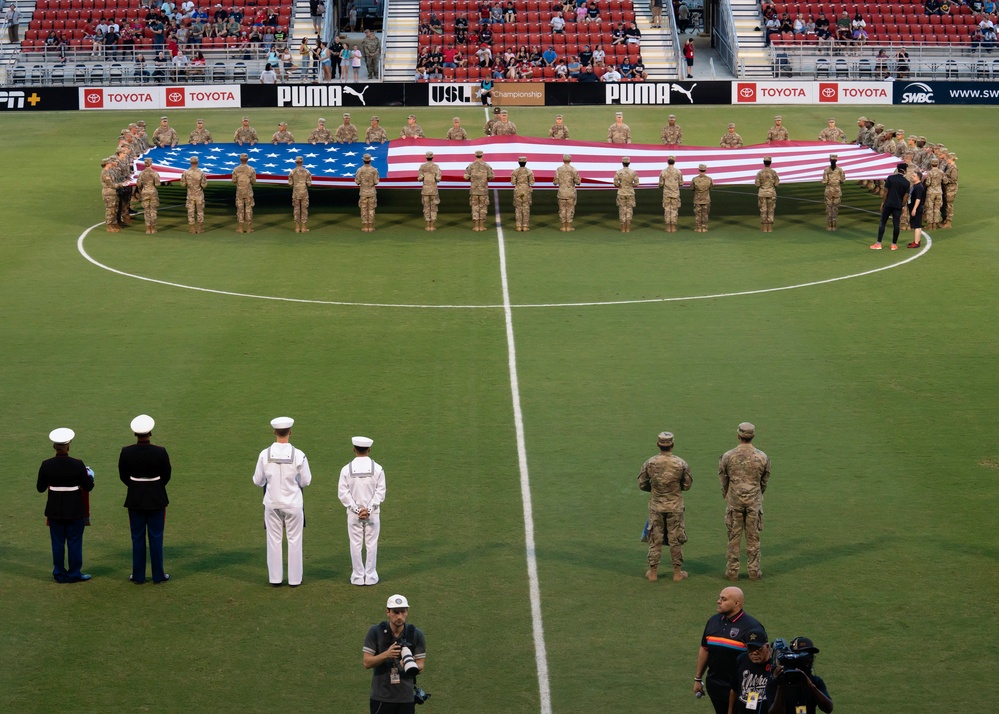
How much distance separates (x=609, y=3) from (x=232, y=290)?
3414 cm

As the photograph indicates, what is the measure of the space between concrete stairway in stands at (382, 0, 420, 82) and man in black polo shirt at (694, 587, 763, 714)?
143 feet

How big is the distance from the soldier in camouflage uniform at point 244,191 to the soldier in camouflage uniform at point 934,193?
14.2m

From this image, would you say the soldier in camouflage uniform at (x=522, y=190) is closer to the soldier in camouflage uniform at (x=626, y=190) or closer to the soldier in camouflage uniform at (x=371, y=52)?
the soldier in camouflage uniform at (x=626, y=190)

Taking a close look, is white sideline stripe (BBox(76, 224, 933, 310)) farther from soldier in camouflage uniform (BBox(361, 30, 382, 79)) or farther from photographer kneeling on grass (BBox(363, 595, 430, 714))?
soldier in camouflage uniform (BBox(361, 30, 382, 79))

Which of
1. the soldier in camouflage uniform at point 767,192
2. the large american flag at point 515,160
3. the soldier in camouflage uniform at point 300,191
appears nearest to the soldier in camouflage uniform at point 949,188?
the large american flag at point 515,160

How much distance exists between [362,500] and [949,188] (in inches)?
806

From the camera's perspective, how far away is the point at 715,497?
15.3m

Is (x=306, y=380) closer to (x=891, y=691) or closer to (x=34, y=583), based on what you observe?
(x=34, y=583)

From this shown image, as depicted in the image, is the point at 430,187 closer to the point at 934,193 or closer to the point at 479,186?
the point at 479,186

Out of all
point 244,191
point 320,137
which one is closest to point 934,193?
point 244,191

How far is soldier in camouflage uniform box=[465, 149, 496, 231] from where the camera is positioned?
28953mm

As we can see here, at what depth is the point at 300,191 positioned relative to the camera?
28750mm

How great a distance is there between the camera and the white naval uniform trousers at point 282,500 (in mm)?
12969

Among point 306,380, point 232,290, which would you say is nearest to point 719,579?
point 306,380
